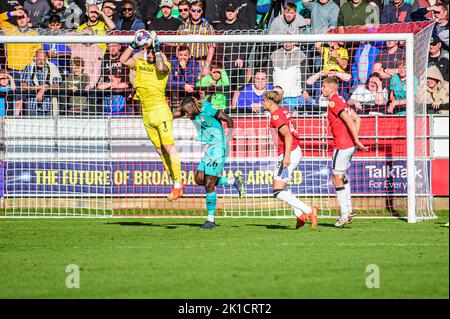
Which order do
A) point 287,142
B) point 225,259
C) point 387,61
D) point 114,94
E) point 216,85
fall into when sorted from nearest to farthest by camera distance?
point 225,259, point 287,142, point 387,61, point 216,85, point 114,94

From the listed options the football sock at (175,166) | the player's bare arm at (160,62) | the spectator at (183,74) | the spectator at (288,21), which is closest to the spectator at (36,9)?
the spectator at (183,74)

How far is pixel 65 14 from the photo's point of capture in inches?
888

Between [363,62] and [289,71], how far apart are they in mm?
1488

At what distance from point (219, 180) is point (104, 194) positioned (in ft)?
12.6

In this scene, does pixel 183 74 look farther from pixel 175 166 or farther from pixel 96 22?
pixel 175 166

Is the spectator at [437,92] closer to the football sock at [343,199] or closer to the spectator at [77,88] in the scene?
the football sock at [343,199]

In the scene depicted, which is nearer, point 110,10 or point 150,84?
point 150,84

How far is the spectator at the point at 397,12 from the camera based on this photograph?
2109cm

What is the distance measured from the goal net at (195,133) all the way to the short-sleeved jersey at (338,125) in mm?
3122

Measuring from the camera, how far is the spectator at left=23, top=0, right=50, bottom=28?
891 inches

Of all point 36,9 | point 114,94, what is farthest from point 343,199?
point 36,9

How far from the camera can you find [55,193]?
19.3 metres
